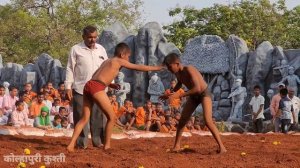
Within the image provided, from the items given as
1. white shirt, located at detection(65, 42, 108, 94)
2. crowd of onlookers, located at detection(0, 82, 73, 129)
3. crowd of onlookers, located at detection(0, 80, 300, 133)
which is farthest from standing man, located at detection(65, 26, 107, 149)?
crowd of onlookers, located at detection(0, 80, 300, 133)

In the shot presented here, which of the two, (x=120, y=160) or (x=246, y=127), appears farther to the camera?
(x=246, y=127)

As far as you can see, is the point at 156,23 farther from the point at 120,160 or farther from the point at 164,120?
the point at 120,160

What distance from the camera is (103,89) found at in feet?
28.1

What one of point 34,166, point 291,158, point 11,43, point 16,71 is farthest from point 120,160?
point 11,43

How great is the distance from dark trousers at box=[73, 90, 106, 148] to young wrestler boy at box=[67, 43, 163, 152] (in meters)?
0.41

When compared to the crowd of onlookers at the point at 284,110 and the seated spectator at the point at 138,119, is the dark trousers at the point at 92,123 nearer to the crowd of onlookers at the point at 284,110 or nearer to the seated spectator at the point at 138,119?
the seated spectator at the point at 138,119

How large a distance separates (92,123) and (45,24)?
31083mm

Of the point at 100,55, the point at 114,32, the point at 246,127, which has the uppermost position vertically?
the point at 114,32

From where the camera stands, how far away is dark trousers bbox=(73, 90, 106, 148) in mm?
9023

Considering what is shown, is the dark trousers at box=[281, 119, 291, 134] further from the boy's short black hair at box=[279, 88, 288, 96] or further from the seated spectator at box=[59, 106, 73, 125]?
the seated spectator at box=[59, 106, 73, 125]

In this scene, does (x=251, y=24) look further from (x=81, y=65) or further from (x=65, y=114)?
(x=81, y=65)

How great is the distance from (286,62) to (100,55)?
41.6 feet

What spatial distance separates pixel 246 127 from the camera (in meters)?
18.9

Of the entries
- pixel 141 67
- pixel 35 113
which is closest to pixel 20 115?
pixel 35 113
